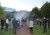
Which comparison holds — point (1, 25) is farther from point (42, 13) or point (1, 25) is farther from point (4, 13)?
point (42, 13)

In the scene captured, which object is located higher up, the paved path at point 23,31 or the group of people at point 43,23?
the group of people at point 43,23

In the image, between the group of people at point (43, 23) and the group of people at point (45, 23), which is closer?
the group of people at point (43, 23)

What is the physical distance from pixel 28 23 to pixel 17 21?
21.0 inches

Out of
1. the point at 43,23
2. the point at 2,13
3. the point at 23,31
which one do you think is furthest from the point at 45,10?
the point at 2,13

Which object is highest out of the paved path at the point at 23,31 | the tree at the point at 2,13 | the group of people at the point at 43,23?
the tree at the point at 2,13

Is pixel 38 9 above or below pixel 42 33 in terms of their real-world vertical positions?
above

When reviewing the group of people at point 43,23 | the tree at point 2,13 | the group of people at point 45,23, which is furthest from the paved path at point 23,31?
the tree at point 2,13

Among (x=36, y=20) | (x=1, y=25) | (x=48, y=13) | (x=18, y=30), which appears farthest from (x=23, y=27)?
(x=48, y=13)

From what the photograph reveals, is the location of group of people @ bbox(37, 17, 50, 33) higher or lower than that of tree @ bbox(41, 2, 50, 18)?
→ lower

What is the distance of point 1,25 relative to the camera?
5328 millimetres

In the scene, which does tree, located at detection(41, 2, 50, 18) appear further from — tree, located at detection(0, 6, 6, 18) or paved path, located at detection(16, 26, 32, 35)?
tree, located at detection(0, 6, 6, 18)

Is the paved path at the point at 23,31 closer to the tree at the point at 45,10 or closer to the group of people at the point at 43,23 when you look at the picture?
the group of people at the point at 43,23

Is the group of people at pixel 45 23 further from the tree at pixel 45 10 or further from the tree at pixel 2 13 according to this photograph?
the tree at pixel 2 13

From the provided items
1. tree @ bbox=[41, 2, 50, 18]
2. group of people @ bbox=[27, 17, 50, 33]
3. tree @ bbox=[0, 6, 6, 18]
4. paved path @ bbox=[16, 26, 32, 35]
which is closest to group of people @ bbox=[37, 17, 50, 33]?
group of people @ bbox=[27, 17, 50, 33]
